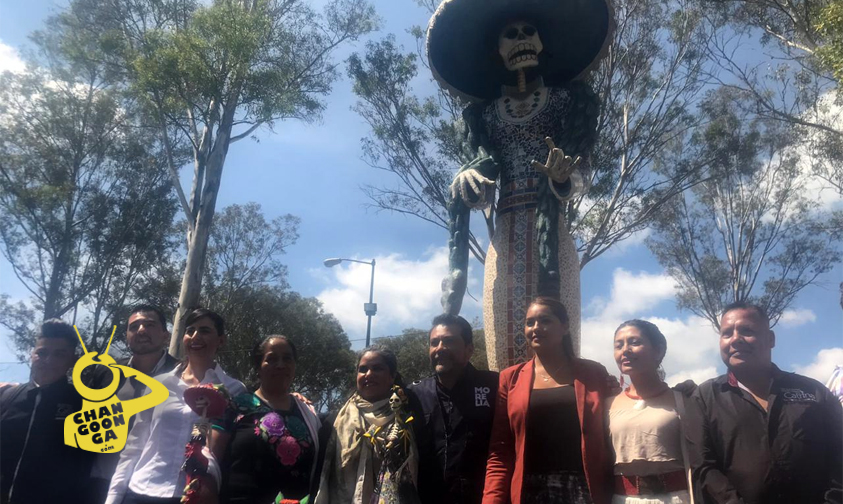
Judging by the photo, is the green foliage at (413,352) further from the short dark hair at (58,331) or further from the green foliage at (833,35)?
the short dark hair at (58,331)

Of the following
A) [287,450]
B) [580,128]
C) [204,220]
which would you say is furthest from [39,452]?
[204,220]

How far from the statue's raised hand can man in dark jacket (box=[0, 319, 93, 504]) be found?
252 cm

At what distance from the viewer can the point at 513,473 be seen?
2.52m

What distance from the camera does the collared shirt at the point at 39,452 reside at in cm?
291

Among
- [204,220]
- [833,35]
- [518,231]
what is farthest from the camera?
[204,220]

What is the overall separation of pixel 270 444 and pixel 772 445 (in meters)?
1.95

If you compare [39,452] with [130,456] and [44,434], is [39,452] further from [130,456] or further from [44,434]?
[130,456]

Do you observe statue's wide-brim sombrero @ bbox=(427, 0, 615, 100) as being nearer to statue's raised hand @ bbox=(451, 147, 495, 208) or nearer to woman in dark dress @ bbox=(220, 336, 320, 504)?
statue's raised hand @ bbox=(451, 147, 495, 208)

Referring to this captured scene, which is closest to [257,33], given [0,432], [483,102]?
[483,102]

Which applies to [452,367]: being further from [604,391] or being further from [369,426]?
[604,391]

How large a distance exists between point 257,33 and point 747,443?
8371 millimetres

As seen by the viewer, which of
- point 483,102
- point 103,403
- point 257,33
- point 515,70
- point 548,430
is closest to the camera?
point 548,430

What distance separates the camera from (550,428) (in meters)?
2.51

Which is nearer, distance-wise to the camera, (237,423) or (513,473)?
(513,473)
